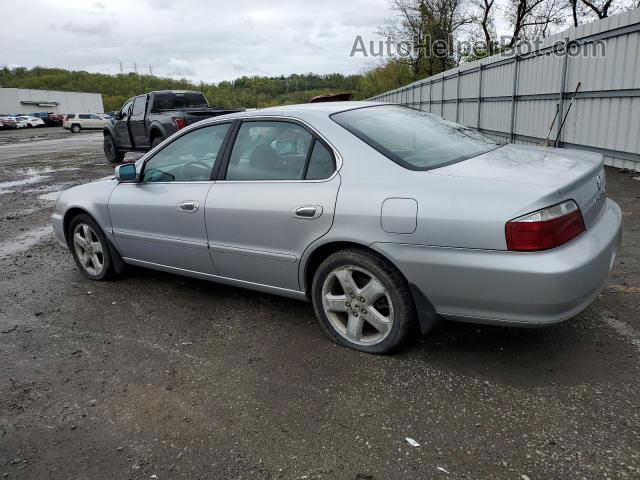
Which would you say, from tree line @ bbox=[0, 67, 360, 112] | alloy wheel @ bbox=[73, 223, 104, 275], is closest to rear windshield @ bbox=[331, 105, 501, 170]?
alloy wheel @ bbox=[73, 223, 104, 275]

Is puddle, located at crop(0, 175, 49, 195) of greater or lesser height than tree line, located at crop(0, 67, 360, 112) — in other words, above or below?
below

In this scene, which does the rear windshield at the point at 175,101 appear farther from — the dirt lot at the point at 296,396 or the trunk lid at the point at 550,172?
the trunk lid at the point at 550,172

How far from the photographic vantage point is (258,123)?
12.2 feet

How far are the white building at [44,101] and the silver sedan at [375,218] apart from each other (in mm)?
69749

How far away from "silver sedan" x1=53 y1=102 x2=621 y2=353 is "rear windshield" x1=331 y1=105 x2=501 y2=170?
15mm

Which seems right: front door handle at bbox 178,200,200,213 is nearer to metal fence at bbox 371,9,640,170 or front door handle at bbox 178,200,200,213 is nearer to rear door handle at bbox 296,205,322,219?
rear door handle at bbox 296,205,322,219

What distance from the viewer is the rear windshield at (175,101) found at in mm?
12727

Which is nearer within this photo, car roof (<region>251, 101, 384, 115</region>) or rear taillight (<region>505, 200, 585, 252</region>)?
rear taillight (<region>505, 200, 585, 252</region>)

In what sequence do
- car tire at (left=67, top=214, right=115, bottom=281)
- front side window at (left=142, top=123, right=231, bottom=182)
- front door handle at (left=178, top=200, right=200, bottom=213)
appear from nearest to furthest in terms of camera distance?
front door handle at (left=178, top=200, right=200, bottom=213), front side window at (left=142, top=123, right=231, bottom=182), car tire at (left=67, top=214, right=115, bottom=281)

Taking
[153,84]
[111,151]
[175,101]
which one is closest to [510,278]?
[175,101]

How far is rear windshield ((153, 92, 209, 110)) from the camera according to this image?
12727mm

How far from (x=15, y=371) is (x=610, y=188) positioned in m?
7.13

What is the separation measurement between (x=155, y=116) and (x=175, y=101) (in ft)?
2.66

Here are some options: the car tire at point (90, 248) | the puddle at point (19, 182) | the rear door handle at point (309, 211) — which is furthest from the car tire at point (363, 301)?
the puddle at point (19, 182)
